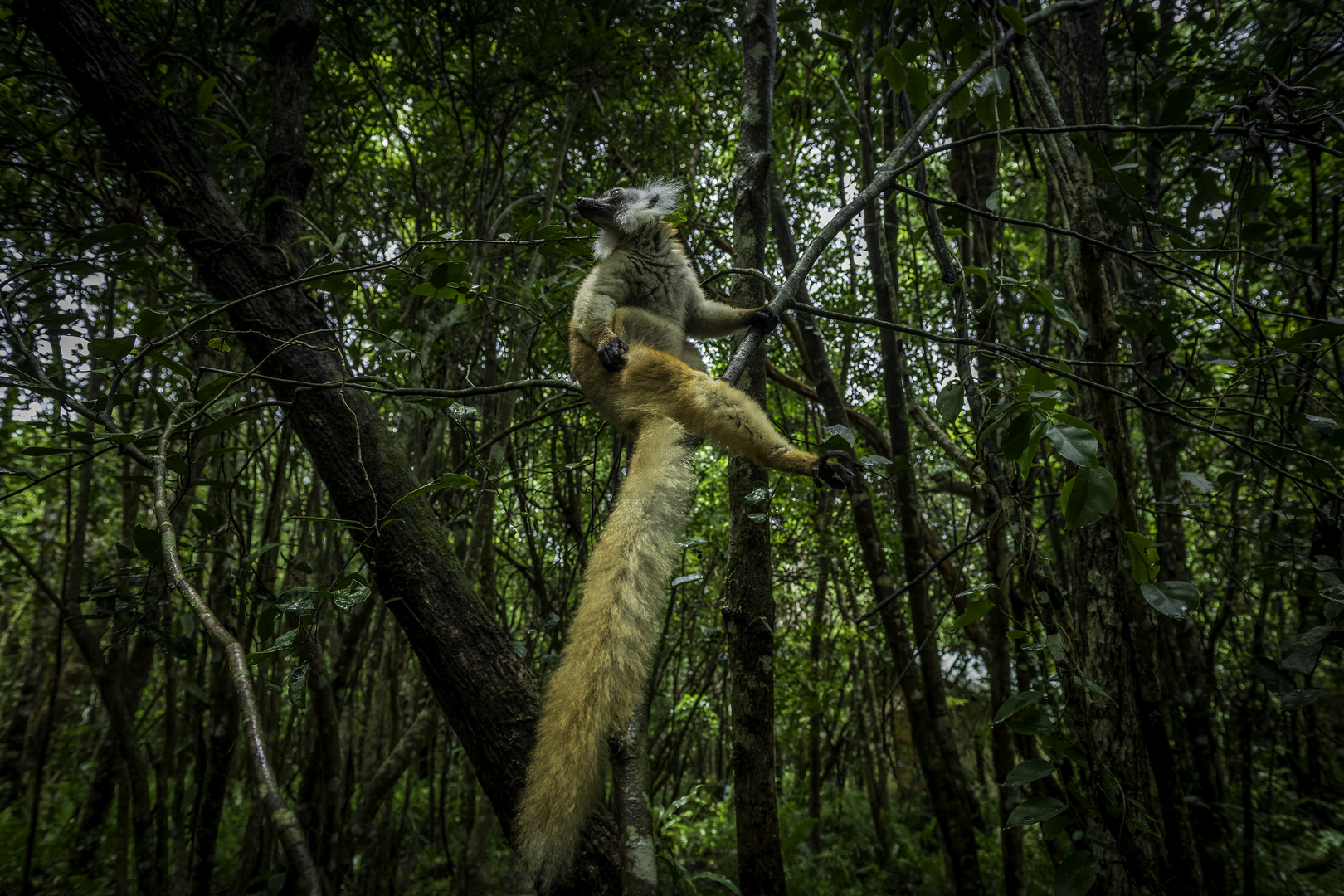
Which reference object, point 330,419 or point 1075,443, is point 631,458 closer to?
point 330,419

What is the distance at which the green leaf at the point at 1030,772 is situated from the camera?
4.89 ft

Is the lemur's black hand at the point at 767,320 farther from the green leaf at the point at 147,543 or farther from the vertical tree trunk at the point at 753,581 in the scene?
the green leaf at the point at 147,543

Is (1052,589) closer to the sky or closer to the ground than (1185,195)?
closer to the ground

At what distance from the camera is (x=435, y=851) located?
22.9 feet

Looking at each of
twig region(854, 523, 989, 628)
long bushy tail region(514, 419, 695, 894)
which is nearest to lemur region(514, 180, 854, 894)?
long bushy tail region(514, 419, 695, 894)

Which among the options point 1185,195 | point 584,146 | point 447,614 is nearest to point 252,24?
point 584,146

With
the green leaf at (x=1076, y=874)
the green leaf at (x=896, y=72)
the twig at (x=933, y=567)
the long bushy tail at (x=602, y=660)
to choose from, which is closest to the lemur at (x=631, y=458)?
the long bushy tail at (x=602, y=660)

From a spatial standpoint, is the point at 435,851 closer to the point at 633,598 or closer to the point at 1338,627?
the point at 633,598

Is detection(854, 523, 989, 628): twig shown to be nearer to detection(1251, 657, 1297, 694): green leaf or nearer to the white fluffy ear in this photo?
detection(1251, 657, 1297, 694): green leaf

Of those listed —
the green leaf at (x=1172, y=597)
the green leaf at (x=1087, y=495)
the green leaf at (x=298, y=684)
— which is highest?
the green leaf at (x=1087, y=495)

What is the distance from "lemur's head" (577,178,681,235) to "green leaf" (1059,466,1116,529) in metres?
3.15

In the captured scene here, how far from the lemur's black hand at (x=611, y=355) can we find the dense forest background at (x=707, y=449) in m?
0.27

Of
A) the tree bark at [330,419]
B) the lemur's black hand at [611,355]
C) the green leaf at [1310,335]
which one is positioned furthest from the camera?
the lemur's black hand at [611,355]

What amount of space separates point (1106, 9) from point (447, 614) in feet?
22.7
